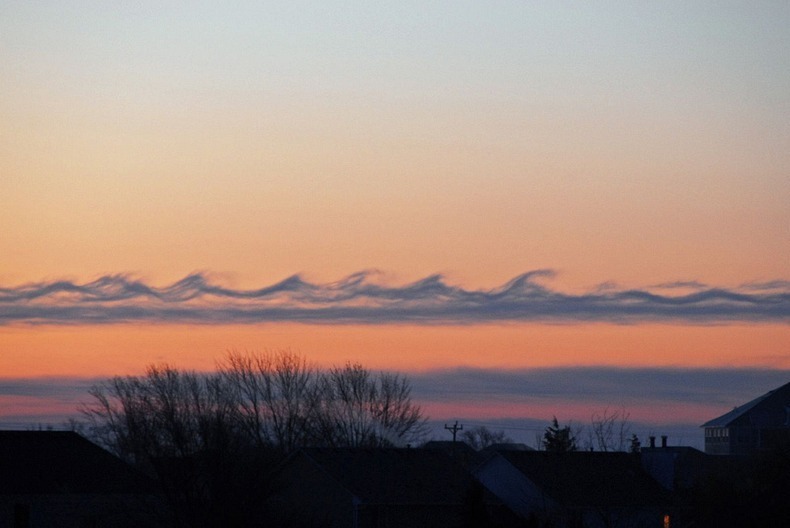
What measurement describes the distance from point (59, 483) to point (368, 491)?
1439 centimetres

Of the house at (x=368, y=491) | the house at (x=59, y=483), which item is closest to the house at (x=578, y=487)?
the house at (x=368, y=491)

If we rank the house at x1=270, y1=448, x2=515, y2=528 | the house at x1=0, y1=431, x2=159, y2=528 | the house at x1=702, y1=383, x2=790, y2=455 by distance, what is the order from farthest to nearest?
the house at x1=702, y1=383, x2=790, y2=455, the house at x1=270, y1=448, x2=515, y2=528, the house at x1=0, y1=431, x2=159, y2=528

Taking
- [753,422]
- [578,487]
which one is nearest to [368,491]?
[578,487]

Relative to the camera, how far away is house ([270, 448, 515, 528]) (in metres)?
55.5

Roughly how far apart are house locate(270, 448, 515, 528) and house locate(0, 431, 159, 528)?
7597 mm

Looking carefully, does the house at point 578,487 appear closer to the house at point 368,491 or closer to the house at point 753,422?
the house at point 368,491

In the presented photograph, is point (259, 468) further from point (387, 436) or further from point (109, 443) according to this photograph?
point (387, 436)

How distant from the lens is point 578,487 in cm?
6288

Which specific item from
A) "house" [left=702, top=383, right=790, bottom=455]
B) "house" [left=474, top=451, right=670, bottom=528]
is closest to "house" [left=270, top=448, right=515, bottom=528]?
"house" [left=474, top=451, right=670, bottom=528]

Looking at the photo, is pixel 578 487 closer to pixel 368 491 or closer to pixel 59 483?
pixel 368 491

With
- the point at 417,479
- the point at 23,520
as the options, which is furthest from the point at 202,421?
the point at 417,479

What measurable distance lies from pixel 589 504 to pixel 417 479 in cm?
904

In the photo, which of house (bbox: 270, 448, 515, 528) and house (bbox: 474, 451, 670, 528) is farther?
house (bbox: 474, 451, 670, 528)

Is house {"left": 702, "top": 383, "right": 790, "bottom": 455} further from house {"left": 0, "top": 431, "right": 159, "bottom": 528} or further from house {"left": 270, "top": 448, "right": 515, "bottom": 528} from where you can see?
house {"left": 0, "top": 431, "right": 159, "bottom": 528}
